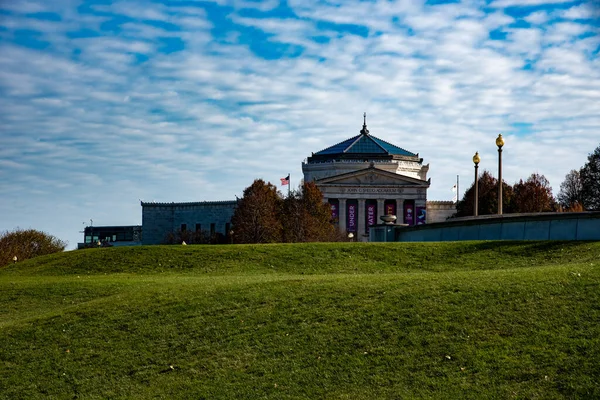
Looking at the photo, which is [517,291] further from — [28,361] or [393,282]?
[28,361]

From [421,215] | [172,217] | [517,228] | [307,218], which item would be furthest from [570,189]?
[517,228]

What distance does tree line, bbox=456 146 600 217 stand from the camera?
100125 mm

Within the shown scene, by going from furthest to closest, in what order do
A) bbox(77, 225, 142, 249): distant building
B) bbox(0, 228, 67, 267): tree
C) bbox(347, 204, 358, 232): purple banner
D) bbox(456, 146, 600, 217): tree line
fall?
bbox(77, 225, 142, 249): distant building, bbox(347, 204, 358, 232): purple banner, bbox(456, 146, 600, 217): tree line, bbox(0, 228, 67, 267): tree

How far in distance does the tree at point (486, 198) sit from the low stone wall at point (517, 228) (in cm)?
5908

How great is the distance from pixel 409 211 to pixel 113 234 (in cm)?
5801

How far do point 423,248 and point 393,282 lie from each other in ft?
40.6

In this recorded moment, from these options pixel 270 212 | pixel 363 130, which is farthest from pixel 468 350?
pixel 363 130

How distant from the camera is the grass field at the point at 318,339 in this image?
1925cm

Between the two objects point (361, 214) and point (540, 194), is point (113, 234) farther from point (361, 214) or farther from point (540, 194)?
point (540, 194)

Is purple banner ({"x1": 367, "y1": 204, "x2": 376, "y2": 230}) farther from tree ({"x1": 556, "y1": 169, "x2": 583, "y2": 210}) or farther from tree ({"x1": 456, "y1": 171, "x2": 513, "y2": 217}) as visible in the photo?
tree ({"x1": 556, "y1": 169, "x2": 583, "y2": 210})

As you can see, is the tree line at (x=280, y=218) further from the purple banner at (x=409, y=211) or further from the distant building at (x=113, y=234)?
the distant building at (x=113, y=234)

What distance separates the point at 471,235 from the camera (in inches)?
1705

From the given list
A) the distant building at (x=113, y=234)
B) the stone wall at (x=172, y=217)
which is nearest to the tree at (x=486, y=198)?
the stone wall at (x=172, y=217)

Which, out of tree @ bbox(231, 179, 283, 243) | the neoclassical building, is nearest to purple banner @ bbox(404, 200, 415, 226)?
the neoclassical building
